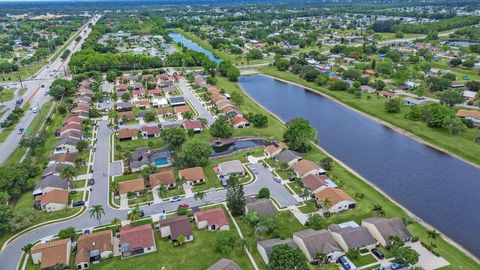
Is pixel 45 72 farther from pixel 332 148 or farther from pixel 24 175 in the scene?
pixel 332 148

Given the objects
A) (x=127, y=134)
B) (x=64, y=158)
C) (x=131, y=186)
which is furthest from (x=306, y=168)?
(x=64, y=158)

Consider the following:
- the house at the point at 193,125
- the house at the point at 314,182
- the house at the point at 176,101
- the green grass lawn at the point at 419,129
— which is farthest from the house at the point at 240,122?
the green grass lawn at the point at 419,129

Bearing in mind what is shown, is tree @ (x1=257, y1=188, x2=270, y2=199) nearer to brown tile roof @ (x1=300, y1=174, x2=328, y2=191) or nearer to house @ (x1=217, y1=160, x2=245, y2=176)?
brown tile roof @ (x1=300, y1=174, x2=328, y2=191)

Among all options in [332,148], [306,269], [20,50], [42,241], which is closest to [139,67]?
[20,50]

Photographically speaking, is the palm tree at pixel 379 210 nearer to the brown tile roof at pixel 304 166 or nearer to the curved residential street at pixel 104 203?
the curved residential street at pixel 104 203

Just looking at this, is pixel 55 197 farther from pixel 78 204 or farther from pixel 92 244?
pixel 92 244

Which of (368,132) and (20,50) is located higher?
(20,50)
